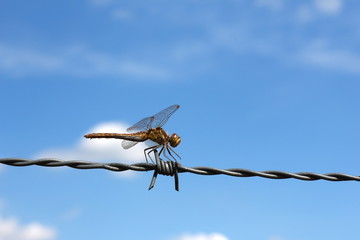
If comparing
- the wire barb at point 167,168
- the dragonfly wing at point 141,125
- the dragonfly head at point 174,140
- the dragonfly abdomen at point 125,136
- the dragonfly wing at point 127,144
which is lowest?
the wire barb at point 167,168

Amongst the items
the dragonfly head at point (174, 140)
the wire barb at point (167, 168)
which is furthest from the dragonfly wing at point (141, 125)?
the wire barb at point (167, 168)

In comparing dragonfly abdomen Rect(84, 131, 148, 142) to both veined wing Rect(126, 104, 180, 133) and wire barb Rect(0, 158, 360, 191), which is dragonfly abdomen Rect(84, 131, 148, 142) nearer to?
veined wing Rect(126, 104, 180, 133)

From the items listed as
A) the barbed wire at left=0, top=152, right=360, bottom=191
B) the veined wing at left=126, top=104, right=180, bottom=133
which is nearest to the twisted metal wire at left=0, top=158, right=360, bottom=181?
the barbed wire at left=0, top=152, right=360, bottom=191

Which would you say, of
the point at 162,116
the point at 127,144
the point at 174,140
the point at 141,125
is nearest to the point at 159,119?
the point at 162,116

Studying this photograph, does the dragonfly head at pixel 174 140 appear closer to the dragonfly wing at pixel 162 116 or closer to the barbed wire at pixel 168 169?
the dragonfly wing at pixel 162 116

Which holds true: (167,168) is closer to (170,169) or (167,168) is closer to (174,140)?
(170,169)

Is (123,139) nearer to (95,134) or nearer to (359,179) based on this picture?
(95,134)

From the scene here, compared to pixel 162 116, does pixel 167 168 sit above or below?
below
